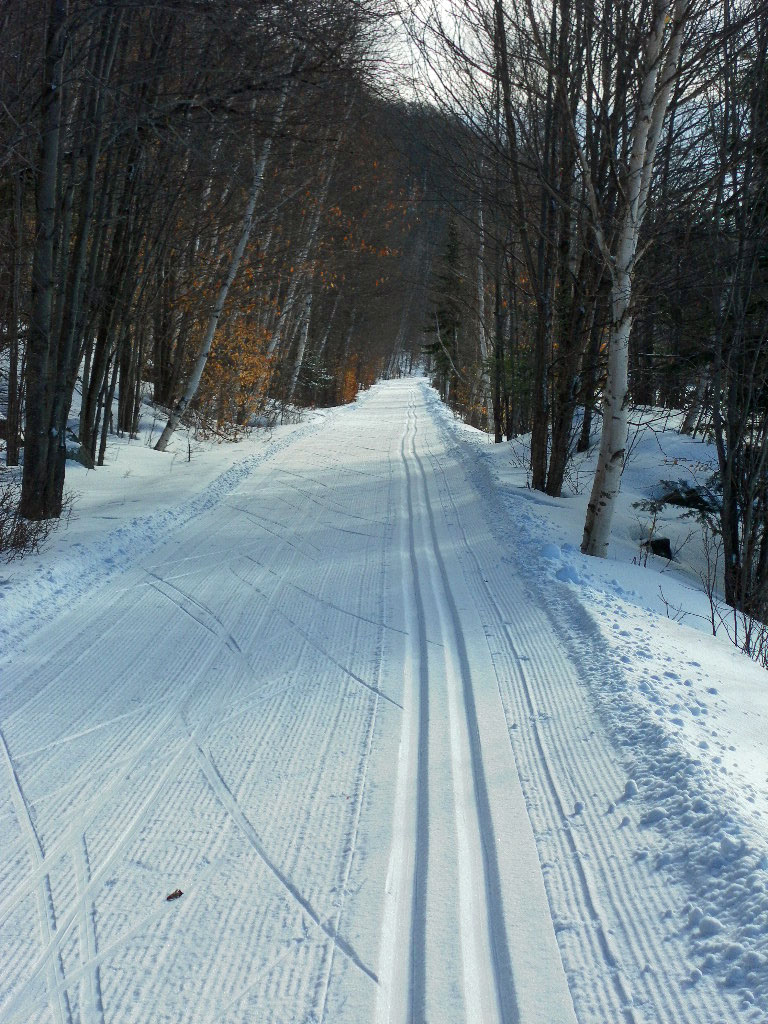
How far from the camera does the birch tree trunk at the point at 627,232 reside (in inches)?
293

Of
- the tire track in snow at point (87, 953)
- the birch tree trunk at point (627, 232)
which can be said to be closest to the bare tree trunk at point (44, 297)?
the birch tree trunk at point (627, 232)

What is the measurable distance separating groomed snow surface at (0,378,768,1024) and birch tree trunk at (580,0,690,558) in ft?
5.26

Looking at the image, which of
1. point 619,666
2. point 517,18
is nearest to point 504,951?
point 619,666

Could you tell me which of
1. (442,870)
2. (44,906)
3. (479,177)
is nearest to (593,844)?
(442,870)

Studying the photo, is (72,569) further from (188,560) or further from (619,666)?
(619,666)

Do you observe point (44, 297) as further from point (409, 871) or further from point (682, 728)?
point (682, 728)

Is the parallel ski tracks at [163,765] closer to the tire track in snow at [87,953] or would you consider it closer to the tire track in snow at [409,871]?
the tire track in snow at [87,953]

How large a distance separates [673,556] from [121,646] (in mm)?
8779

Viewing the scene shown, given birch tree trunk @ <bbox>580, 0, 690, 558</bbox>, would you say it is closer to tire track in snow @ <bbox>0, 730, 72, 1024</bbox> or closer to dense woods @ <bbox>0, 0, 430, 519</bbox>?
dense woods @ <bbox>0, 0, 430, 519</bbox>

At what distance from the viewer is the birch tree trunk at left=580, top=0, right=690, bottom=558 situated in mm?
7434

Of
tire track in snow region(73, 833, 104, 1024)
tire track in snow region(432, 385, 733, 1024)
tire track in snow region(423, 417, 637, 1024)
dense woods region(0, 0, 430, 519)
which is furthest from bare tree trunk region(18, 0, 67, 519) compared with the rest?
tire track in snow region(73, 833, 104, 1024)

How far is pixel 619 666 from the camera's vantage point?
514 cm

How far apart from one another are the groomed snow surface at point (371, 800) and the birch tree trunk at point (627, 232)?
1.60 metres

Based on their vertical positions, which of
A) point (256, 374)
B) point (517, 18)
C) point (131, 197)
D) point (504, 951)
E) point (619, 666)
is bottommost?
point (504, 951)
